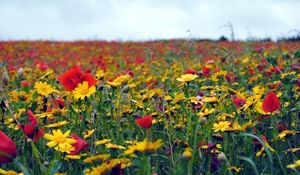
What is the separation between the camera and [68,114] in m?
2.11

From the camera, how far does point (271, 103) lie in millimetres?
1648

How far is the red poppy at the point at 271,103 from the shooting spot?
5.36ft

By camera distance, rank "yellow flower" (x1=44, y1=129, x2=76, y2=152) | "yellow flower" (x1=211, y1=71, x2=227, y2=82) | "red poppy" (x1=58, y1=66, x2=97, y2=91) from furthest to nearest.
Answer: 1. "yellow flower" (x1=211, y1=71, x2=227, y2=82)
2. "red poppy" (x1=58, y1=66, x2=97, y2=91)
3. "yellow flower" (x1=44, y1=129, x2=76, y2=152)

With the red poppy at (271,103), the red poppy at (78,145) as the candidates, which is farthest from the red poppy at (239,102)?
the red poppy at (78,145)

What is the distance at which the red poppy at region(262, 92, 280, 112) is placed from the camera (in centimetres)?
163

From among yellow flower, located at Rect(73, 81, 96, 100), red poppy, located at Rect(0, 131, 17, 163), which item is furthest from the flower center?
yellow flower, located at Rect(73, 81, 96, 100)

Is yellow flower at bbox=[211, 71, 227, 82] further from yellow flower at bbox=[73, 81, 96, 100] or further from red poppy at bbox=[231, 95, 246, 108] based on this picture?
yellow flower at bbox=[73, 81, 96, 100]

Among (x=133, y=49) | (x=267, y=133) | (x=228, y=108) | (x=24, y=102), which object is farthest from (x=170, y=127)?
(x=133, y=49)

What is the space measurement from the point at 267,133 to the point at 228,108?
0.21 m

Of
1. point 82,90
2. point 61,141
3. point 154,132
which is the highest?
point 82,90

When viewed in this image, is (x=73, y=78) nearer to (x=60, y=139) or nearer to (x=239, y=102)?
(x=60, y=139)

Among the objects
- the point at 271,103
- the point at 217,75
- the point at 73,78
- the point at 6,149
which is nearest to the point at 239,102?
the point at 271,103

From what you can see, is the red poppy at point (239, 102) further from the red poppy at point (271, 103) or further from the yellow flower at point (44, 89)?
the yellow flower at point (44, 89)

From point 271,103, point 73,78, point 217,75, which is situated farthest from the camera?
point 217,75
